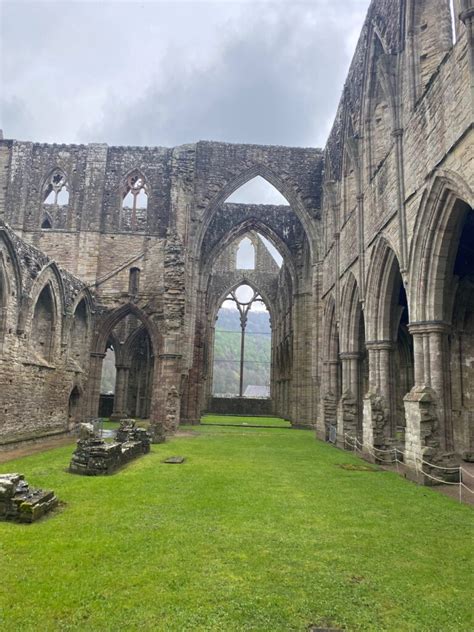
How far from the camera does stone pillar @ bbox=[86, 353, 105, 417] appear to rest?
1859cm

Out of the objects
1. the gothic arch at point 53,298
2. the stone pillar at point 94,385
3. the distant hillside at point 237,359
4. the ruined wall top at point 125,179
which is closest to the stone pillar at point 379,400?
the gothic arch at point 53,298

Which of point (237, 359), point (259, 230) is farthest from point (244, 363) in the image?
point (259, 230)

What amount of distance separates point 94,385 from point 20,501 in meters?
14.1

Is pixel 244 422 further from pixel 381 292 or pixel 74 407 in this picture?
pixel 381 292

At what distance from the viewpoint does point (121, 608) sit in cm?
330

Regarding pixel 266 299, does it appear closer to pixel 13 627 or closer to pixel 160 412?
pixel 160 412

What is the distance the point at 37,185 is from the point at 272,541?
21981mm

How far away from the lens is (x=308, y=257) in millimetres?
25469

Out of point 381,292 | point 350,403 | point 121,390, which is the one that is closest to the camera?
point 381,292

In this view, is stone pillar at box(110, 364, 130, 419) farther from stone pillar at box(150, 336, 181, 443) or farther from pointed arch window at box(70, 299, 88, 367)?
stone pillar at box(150, 336, 181, 443)

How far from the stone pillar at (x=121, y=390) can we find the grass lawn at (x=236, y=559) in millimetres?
17257

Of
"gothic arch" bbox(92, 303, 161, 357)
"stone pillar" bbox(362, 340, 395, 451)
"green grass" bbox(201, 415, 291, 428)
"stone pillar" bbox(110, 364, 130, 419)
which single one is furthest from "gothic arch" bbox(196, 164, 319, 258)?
"stone pillar" bbox(362, 340, 395, 451)

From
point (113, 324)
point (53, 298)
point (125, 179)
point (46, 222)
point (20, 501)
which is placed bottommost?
point (20, 501)

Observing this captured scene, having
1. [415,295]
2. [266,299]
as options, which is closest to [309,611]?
[415,295]
